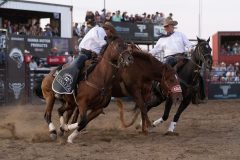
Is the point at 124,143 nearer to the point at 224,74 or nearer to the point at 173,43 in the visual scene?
the point at 173,43

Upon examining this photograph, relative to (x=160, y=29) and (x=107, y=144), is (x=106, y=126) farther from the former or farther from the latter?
(x=160, y=29)

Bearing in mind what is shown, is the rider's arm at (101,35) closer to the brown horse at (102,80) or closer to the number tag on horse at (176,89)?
the brown horse at (102,80)

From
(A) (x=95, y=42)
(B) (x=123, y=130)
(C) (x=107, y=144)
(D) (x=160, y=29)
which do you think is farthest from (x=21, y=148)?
(D) (x=160, y=29)

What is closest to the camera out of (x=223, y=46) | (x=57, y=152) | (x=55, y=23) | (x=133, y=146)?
(x=57, y=152)

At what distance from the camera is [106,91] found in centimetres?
800

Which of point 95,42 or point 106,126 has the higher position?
point 95,42

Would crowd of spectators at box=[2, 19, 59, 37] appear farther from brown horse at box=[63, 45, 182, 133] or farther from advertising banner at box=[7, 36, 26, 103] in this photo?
brown horse at box=[63, 45, 182, 133]

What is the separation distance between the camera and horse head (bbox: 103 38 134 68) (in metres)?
7.89

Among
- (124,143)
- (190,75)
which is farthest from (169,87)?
(124,143)

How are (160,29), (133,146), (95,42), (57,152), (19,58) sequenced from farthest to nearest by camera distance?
(160,29), (19,58), (95,42), (133,146), (57,152)

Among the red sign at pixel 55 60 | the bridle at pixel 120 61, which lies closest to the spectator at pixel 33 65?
the red sign at pixel 55 60

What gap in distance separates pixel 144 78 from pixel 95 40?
117 centimetres

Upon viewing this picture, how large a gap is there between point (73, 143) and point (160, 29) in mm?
18757

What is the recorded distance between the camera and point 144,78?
9.07 m
